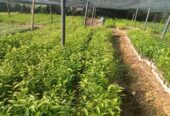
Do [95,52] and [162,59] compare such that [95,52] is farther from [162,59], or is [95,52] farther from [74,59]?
[162,59]

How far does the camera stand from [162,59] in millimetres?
8430

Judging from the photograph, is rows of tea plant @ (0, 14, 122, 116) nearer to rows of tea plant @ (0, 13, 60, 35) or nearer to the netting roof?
rows of tea plant @ (0, 13, 60, 35)

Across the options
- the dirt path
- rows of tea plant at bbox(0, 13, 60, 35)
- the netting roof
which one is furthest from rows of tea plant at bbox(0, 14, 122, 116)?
the netting roof

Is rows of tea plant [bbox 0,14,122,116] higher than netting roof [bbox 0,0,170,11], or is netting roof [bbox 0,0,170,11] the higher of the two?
rows of tea plant [bbox 0,14,122,116]

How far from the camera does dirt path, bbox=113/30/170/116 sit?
20.7 feet

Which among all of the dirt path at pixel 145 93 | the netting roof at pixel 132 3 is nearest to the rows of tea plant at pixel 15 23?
the netting roof at pixel 132 3

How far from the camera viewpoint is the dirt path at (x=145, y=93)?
20.7 ft

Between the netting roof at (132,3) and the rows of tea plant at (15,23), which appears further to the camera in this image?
the netting roof at (132,3)

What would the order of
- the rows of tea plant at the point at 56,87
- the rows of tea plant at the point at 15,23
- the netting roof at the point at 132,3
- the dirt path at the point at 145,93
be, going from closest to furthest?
the rows of tea plant at the point at 56,87, the dirt path at the point at 145,93, the rows of tea plant at the point at 15,23, the netting roof at the point at 132,3

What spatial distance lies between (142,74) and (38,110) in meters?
6.07

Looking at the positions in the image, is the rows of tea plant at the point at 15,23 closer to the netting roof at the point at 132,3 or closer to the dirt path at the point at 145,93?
the netting roof at the point at 132,3

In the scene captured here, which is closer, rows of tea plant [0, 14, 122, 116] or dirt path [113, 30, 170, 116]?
rows of tea plant [0, 14, 122, 116]

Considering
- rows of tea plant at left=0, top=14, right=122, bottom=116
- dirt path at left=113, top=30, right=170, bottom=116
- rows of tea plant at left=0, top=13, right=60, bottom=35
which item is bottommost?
rows of tea plant at left=0, top=13, right=60, bottom=35

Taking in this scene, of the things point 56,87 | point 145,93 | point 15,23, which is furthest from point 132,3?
point 56,87
